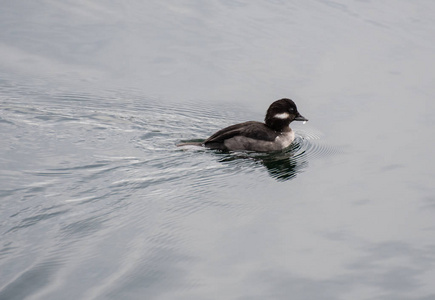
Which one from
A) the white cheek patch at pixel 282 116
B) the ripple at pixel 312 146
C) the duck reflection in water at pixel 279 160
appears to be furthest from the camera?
the white cheek patch at pixel 282 116

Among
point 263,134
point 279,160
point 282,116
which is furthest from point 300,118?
point 279,160

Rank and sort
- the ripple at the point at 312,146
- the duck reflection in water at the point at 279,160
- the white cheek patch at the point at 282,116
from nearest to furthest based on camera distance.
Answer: the duck reflection in water at the point at 279,160, the ripple at the point at 312,146, the white cheek patch at the point at 282,116

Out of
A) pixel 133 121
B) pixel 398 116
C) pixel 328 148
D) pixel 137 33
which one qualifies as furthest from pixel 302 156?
pixel 137 33

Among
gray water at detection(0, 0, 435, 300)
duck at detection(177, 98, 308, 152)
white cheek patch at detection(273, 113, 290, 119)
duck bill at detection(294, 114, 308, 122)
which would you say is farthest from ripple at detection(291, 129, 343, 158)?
white cheek patch at detection(273, 113, 290, 119)

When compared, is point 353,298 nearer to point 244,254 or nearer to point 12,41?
point 244,254

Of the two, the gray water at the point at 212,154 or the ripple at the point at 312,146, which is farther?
the ripple at the point at 312,146

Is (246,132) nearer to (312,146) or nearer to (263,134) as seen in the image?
(263,134)

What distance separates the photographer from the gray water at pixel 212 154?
22.3ft

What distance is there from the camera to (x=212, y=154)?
1048 centimetres

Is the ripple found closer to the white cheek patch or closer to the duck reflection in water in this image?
the duck reflection in water

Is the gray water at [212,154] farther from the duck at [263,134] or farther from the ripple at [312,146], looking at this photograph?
the duck at [263,134]

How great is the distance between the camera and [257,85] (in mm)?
12906

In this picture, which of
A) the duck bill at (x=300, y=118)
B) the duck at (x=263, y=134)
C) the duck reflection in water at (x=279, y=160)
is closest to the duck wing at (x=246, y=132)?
the duck at (x=263, y=134)

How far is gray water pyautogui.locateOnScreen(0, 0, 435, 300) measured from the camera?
680cm
